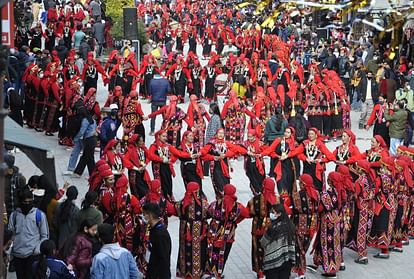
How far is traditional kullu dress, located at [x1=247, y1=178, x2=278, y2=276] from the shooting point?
37.7ft

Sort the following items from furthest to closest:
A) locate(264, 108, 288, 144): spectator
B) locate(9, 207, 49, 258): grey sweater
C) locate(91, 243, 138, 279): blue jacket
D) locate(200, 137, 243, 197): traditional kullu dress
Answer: locate(264, 108, 288, 144): spectator < locate(200, 137, 243, 197): traditional kullu dress < locate(9, 207, 49, 258): grey sweater < locate(91, 243, 138, 279): blue jacket

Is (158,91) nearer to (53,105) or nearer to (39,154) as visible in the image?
(53,105)

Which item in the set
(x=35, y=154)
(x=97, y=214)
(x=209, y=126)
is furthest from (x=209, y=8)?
(x=35, y=154)

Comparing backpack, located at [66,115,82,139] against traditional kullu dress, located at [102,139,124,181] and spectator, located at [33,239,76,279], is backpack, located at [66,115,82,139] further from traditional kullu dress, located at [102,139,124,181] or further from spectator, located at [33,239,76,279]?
spectator, located at [33,239,76,279]

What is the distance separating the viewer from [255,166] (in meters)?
15.4

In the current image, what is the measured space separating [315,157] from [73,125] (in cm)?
529

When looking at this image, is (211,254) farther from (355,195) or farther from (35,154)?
(35,154)

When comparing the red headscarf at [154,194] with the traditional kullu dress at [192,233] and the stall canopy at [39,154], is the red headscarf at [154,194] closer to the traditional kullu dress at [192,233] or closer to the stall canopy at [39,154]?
the traditional kullu dress at [192,233]

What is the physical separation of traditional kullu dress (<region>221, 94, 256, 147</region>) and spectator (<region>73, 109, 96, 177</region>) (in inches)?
106

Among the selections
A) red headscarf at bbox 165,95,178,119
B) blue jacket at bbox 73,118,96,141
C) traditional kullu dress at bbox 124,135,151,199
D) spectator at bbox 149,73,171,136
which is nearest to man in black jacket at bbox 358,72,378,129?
spectator at bbox 149,73,171,136

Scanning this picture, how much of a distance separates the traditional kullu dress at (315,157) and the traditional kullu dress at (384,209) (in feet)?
4.59

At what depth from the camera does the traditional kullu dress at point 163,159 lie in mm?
14531

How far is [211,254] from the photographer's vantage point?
11.9 metres

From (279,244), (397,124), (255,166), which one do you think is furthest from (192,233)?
(397,124)
